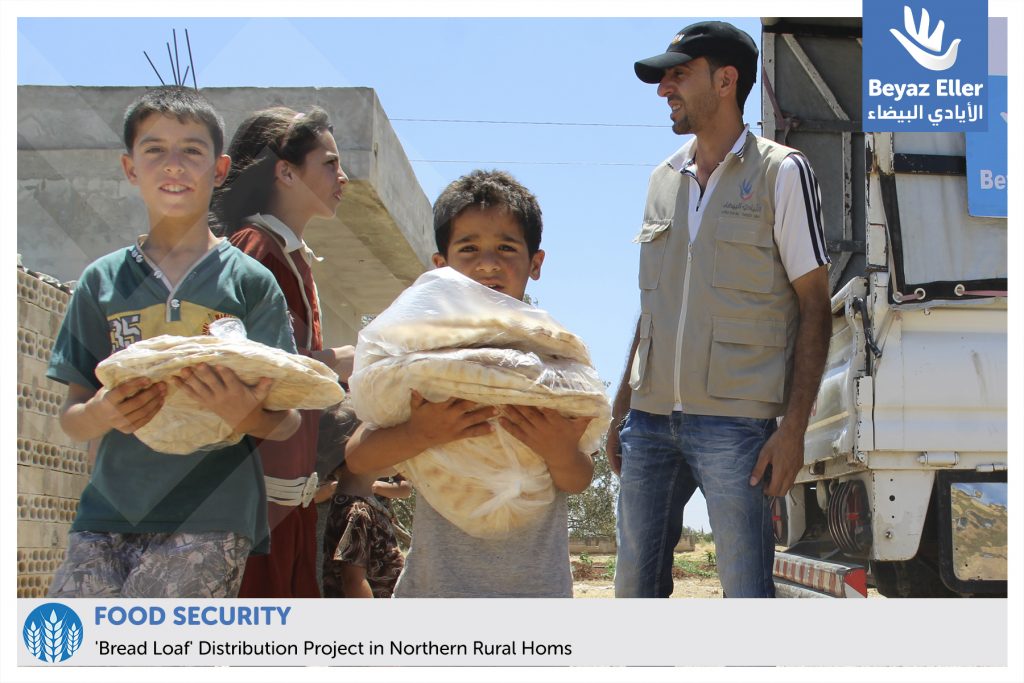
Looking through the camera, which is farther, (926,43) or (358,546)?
(358,546)

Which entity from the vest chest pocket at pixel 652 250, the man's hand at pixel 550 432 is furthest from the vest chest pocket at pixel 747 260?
the man's hand at pixel 550 432

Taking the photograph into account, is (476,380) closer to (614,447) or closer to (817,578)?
(614,447)

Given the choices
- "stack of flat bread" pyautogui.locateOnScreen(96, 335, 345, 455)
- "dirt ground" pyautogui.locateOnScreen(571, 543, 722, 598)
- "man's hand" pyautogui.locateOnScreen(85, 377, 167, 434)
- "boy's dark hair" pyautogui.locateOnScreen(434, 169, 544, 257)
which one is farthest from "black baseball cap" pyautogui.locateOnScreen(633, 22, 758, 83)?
"dirt ground" pyautogui.locateOnScreen(571, 543, 722, 598)

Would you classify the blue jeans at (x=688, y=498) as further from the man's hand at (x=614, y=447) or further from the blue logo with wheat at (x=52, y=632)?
the blue logo with wheat at (x=52, y=632)

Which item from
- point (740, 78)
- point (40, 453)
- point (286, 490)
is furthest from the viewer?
point (40, 453)

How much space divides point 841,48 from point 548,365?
138 inches

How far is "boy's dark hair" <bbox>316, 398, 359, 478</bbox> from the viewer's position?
2406 millimetres

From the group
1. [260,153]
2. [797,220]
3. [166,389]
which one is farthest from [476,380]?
[797,220]

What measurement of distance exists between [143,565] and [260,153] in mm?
1021

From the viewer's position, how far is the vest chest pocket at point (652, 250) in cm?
269

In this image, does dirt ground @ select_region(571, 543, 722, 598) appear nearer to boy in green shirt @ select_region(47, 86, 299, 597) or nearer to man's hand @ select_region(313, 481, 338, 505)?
man's hand @ select_region(313, 481, 338, 505)

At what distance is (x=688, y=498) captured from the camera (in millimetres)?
2715
